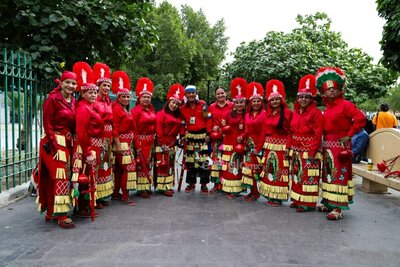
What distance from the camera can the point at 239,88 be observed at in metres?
6.35

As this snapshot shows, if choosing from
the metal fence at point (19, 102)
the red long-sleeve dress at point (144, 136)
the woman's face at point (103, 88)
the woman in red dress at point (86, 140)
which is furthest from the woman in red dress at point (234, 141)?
the metal fence at point (19, 102)

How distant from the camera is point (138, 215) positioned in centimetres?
531

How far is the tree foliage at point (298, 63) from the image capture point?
10.5 metres

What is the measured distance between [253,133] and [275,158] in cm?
60

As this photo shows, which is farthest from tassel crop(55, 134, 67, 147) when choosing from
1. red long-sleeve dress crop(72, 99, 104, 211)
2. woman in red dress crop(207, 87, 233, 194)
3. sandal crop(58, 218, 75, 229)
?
woman in red dress crop(207, 87, 233, 194)

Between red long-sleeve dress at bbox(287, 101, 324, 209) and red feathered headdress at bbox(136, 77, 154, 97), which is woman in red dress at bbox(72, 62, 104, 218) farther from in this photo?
red long-sleeve dress at bbox(287, 101, 324, 209)

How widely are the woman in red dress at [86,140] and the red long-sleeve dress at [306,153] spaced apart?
3.00 meters

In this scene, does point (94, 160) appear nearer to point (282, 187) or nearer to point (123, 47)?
point (282, 187)

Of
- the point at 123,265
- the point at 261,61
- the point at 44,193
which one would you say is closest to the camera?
the point at 123,265

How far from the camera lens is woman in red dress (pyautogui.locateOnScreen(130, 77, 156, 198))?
6.16 meters

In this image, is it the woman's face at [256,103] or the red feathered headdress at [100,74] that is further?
the woman's face at [256,103]

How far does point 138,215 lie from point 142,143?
4.72 feet

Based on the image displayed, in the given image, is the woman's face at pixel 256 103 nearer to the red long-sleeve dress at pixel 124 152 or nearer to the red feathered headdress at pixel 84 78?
the red long-sleeve dress at pixel 124 152

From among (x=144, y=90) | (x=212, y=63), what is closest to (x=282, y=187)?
(x=144, y=90)
